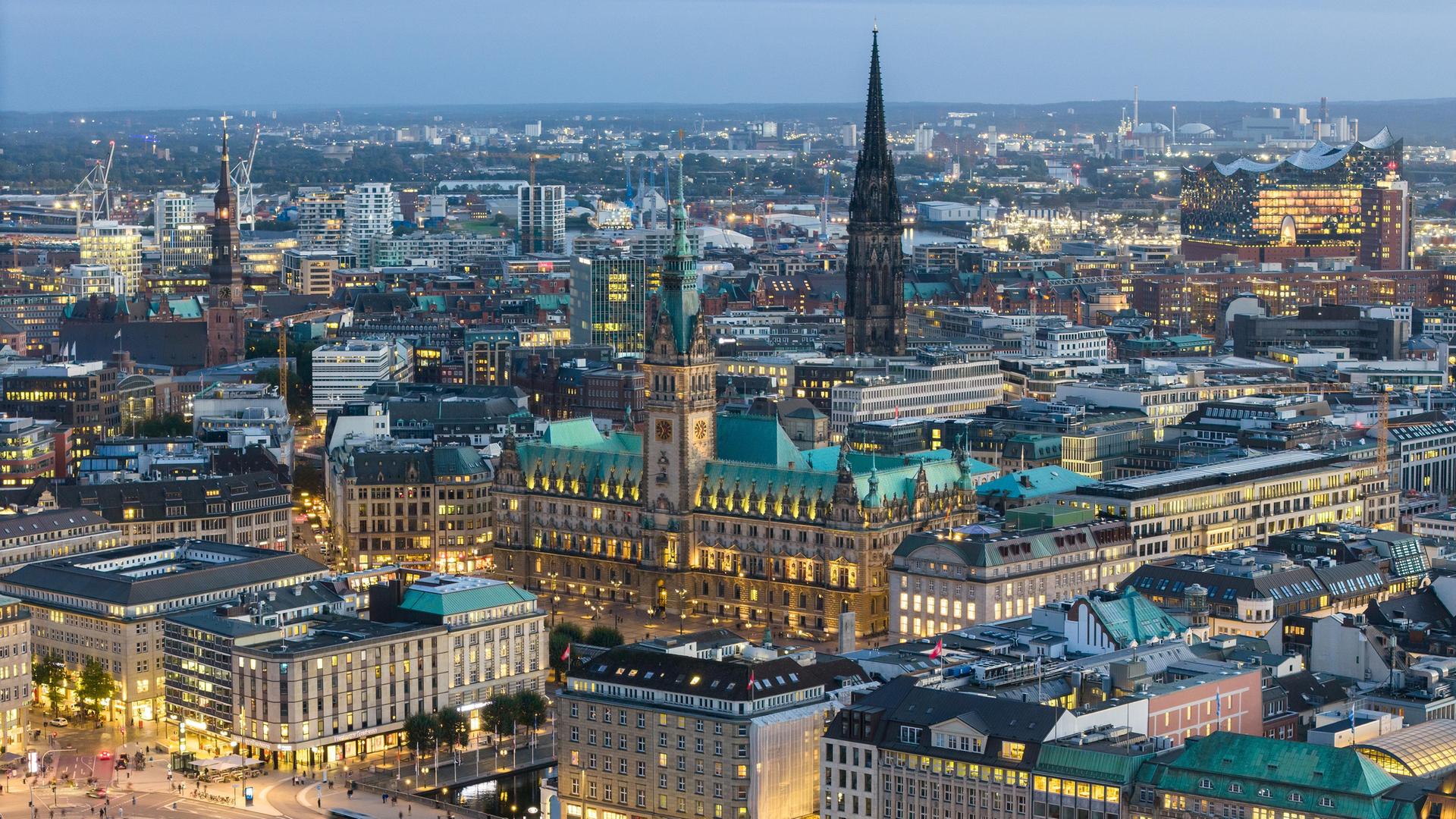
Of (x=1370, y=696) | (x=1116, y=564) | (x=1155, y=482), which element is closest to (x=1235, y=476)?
(x=1155, y=482)

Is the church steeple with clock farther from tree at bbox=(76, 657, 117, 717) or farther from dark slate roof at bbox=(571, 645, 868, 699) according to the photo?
dark slate roof at bbox=(571, 645, 868, 699)

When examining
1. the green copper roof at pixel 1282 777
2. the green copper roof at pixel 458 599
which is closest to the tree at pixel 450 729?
the green copper roof at pixel 458 599

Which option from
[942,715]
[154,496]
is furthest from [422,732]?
[154,496]

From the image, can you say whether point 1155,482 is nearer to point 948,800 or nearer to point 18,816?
point 948,800

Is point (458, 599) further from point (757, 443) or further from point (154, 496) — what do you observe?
point (154, 496)

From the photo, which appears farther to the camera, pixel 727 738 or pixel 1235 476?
pixel 1235 476

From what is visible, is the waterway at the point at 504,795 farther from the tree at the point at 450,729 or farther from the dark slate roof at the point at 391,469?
the dark slate roof at the point at 391,469
